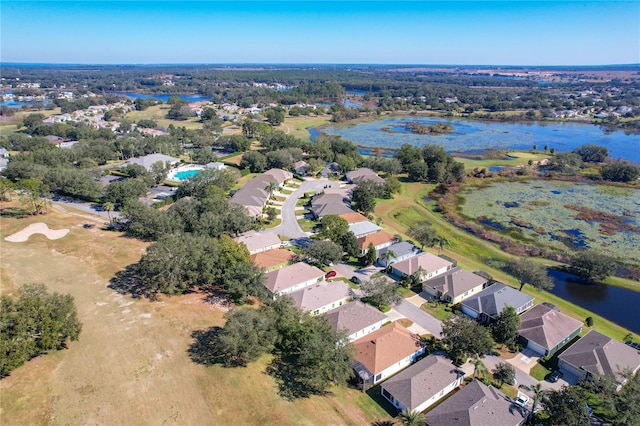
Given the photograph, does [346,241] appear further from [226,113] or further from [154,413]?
[226,113]

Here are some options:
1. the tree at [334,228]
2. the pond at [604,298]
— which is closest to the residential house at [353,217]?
the tree at [334,228]

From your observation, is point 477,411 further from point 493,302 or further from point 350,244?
point 350,244

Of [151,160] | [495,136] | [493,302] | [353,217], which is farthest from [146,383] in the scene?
[495,136]

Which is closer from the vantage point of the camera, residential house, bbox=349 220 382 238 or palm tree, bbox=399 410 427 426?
palm tree, bbox=399 410 427 426

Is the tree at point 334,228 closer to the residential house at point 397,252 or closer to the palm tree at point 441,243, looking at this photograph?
the residential house at point 397,252

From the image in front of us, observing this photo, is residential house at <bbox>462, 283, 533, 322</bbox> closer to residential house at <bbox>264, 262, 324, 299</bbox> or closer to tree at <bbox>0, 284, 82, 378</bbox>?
residential house at <bbox>264, 262, 324, 299</bbox>

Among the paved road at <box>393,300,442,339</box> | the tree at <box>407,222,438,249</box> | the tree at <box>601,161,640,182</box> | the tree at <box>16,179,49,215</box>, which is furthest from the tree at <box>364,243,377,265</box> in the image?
the tree at <box>601,161,640,182</box>

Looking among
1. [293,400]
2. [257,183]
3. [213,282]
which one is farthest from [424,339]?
[257,183]
